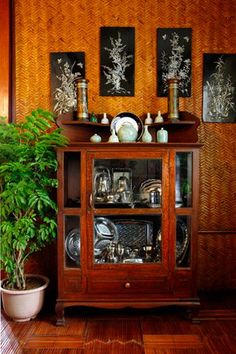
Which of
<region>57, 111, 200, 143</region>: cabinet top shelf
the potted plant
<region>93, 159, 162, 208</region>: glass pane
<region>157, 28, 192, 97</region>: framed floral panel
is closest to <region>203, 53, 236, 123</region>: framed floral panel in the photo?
<region>157, 28, 192, 97</region>: framed floral panel

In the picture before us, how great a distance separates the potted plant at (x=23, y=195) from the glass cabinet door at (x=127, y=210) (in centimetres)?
32

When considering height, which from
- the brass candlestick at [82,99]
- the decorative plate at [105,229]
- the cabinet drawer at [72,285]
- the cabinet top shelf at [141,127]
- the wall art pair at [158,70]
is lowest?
the cabinet drawer at [72,285]

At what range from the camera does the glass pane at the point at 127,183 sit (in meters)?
2.30

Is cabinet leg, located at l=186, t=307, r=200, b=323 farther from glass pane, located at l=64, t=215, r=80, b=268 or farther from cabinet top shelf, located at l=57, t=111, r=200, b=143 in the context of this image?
cabinet top shelf, located at l=57, t=111, r=200, b=143

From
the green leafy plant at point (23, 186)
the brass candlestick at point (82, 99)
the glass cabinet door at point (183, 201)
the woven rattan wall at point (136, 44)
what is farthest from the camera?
the woven rattan wall at point (136, 44)

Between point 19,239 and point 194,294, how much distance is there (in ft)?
4.14

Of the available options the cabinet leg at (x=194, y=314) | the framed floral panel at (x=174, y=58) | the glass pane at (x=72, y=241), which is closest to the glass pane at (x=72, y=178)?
the glass pane at (x=72, y=241)

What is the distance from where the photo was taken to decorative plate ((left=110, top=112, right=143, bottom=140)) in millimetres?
2562

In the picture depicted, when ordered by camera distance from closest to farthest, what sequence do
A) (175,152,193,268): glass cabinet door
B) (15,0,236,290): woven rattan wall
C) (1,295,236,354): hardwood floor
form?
(1,295,236,354): hardwood floor → (175,152,193,268): glass cabinet door → (15,0,236,290): woven rattan wall

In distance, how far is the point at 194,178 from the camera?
2289 millimetres

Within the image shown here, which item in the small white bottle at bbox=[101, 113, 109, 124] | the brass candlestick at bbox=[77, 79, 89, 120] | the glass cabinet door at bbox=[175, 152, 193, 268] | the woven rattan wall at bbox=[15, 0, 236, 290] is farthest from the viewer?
the woven rattan wall at bbox=[15, 0, 236, 290]

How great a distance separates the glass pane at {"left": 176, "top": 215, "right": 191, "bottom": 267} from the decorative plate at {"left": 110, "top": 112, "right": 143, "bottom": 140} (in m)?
0.72

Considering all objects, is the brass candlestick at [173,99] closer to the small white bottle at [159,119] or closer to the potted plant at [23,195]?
the small white bottle at [159,119]

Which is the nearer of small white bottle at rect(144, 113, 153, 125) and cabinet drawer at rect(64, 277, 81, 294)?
cabinet drawer at rect(64, 277, 81, 294)
